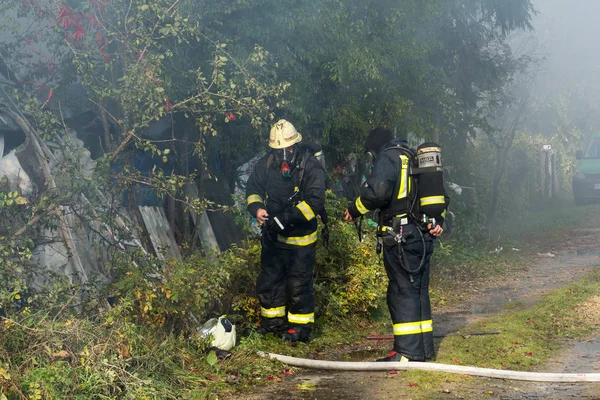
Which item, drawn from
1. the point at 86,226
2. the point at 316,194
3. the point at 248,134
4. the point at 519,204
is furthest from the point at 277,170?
the point at 519,204

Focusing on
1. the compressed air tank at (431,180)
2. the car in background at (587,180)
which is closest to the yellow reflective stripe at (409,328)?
the compressed air tank at (431,180)

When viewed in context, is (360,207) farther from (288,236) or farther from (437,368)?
(437,368)

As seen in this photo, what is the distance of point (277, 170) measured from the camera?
23.2 ft

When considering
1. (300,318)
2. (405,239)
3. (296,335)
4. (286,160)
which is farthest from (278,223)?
(405,239)

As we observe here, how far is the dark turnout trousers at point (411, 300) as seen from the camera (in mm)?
6039

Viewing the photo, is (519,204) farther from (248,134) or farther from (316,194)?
(316,194)

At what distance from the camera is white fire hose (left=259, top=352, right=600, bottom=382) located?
532cm

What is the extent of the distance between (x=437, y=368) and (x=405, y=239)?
1047mm

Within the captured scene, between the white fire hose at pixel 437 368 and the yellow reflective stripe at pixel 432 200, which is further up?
the yellow reflective stripe at pixel 432 200

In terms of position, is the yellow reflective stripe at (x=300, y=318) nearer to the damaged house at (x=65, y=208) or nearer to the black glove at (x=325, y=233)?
the black glove at (x=325, y=233)

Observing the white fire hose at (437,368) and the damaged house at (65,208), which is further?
the damaged house at (65,208)

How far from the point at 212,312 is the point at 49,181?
1.97 m

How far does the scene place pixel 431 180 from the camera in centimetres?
600

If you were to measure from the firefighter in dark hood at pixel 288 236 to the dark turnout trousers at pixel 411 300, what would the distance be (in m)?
0.99
